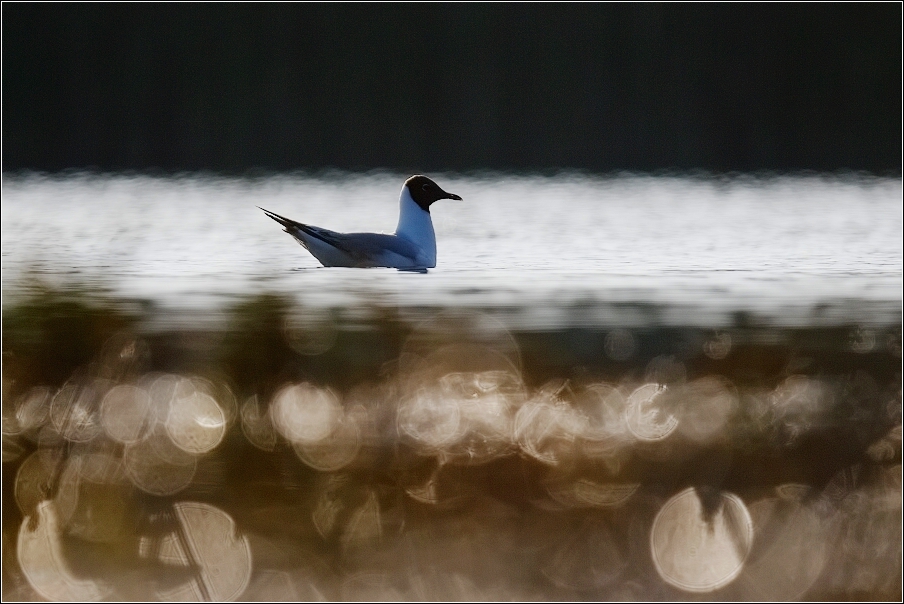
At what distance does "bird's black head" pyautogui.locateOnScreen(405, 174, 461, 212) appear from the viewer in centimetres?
1357

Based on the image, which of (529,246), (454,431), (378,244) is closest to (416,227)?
(378,244)

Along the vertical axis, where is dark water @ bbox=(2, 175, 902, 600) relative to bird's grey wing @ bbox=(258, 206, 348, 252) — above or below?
below

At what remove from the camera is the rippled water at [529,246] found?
35.6 feet

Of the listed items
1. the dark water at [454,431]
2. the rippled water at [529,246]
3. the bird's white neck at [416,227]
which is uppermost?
the bird's white neck at [416,227]

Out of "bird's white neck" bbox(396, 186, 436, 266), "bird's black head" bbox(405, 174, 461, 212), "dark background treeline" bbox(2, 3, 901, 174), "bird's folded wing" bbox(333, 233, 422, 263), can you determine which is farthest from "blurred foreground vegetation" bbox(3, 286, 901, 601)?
"dark background treeline" bbox(2, 3, 901, 174)

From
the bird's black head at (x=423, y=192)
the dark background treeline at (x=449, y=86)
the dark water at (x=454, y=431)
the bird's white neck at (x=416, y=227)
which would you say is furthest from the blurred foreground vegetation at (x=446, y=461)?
the dark background treeline at (x=449, y=86)

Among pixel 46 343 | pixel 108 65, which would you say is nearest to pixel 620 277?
pixel 46 343

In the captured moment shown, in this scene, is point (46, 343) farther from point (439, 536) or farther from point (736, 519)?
point (736, 519)

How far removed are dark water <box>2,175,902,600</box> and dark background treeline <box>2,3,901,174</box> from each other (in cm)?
2527

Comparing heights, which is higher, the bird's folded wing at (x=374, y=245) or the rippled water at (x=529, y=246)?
the bird's folded wing at (x=374, y=245)

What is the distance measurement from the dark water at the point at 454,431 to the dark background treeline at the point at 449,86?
82.9 ft

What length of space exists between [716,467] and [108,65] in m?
46.0

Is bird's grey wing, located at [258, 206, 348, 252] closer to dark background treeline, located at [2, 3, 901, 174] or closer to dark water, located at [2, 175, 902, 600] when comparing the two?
dark water, located at [2, 175, 902, 600]

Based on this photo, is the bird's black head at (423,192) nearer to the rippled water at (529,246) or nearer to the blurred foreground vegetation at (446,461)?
the rippled water at (529,246)
